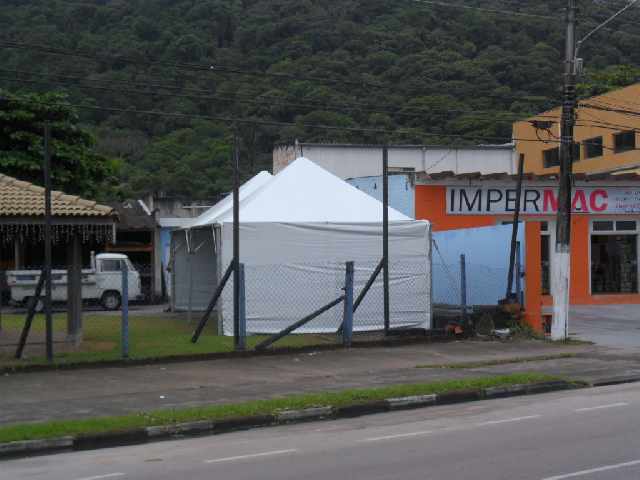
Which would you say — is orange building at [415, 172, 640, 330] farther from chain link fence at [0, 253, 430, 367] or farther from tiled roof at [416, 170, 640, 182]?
chain link fence at [0, 253, 430, 367]

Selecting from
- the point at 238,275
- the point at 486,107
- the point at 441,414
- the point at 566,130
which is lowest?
the point at 441,414

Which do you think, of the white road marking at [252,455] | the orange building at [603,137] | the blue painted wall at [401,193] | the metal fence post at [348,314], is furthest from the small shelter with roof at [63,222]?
the orange building at [603,137]

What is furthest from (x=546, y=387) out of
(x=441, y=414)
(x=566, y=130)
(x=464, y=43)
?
(x=464, y=43)

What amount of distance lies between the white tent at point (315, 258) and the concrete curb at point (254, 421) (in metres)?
6.59

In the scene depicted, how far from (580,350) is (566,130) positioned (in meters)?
4.75

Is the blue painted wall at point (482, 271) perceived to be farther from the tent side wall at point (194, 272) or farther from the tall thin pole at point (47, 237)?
the tall thin pole at point (47, 237)

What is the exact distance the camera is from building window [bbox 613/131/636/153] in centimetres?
3871

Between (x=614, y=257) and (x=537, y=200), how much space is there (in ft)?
12.5

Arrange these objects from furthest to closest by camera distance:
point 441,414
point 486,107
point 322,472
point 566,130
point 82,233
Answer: point 486,107, point 566,130, point 82,233, point 441,414, point 322,472

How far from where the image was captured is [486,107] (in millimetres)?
37594

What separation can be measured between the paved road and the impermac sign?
1732 centimetres

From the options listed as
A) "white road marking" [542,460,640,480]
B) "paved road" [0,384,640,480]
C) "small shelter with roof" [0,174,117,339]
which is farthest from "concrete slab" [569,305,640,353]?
"small shelter with roof" [0,174,117,339]

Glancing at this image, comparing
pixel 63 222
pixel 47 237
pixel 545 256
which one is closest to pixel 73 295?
pixel 63 222

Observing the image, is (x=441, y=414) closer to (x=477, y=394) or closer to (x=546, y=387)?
(x=477, y=394)
